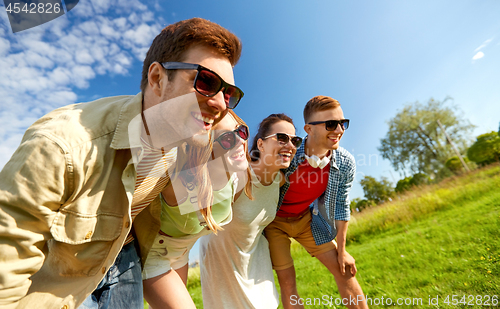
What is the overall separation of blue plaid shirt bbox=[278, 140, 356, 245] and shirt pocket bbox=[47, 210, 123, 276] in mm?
2277

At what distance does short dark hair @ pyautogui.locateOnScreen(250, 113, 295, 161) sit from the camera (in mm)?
3643

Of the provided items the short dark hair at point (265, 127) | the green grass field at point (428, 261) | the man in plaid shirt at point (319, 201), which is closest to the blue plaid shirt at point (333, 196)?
the man in plaid shirt at point (319, 201)

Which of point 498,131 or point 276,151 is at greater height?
point 276,151

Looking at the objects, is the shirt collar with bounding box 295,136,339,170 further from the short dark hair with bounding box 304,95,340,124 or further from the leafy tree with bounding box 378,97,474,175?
the leafy tree with bounding box 378,97,474,175

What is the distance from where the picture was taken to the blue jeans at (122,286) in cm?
187

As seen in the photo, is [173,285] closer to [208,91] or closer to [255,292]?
[255,292]

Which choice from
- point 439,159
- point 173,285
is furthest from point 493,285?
point 439,159

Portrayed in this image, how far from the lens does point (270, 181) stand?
329 cm

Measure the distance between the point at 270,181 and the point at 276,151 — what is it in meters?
0.41

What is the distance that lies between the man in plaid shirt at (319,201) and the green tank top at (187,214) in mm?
1166

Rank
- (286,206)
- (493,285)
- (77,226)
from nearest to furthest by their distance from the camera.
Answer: (77,226)
(493,285)
(286,206)

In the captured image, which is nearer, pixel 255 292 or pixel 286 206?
pixel 255 292

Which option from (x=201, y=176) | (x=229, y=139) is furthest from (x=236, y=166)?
(x=201, y=176)

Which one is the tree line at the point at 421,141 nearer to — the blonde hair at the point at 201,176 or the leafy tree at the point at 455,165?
the leafy tree at the point at 455,165
